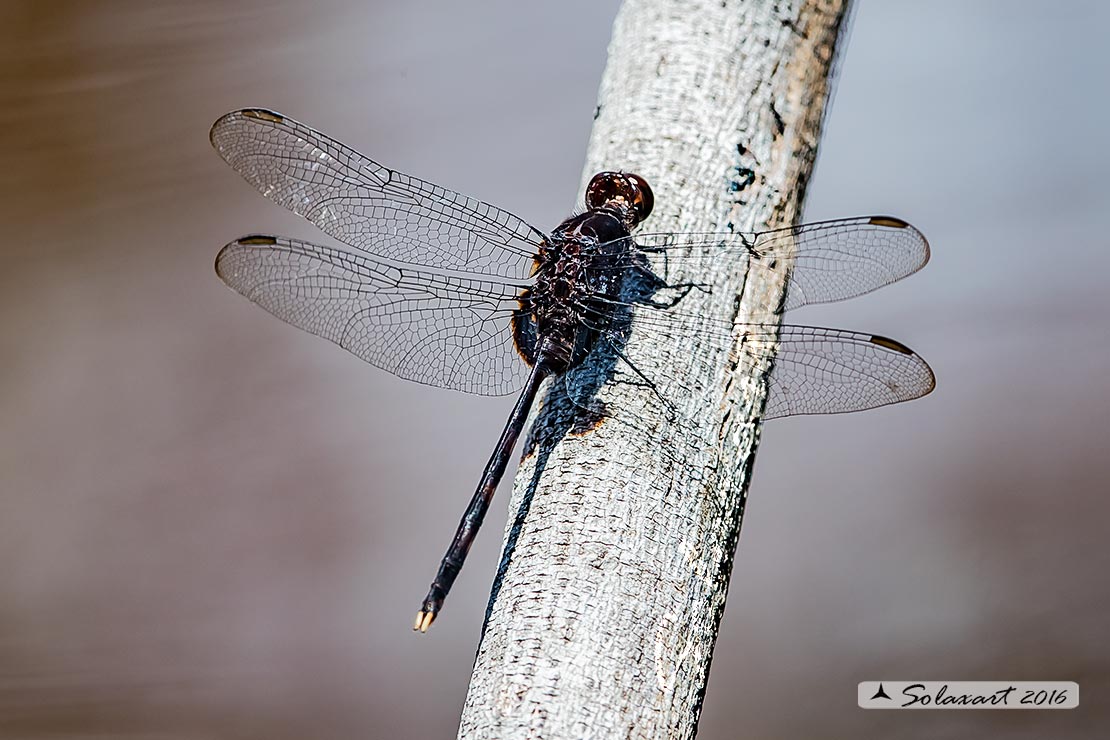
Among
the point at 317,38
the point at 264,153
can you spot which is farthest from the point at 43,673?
the point at 317,38

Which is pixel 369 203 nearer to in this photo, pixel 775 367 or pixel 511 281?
pixel 511 281

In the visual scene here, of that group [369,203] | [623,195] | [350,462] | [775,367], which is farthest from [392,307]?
[350,462]

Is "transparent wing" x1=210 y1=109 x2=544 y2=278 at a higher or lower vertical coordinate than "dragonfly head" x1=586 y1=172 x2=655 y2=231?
higher

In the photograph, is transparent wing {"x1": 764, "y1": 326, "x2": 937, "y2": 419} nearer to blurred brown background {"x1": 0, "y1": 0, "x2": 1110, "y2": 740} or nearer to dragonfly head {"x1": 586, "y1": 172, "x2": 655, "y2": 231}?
dragonfly head {"x1": 586, "y1": 172, "x2": 655, "y2": 231}

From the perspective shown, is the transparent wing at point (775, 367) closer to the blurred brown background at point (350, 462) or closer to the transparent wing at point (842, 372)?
the transparent wing at point (842, 372)

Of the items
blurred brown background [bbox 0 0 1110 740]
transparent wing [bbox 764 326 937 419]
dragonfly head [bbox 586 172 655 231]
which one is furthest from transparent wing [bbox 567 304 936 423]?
blurred brown background [bbox 0 0 1110 740]

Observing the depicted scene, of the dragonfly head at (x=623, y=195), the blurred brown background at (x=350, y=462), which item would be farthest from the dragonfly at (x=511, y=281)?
the blurred brown background at (x=350, y=462)

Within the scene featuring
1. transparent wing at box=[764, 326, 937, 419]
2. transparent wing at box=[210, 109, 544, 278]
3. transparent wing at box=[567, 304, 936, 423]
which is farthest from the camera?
transparent wing at box=[210, 109, 544, 278]
